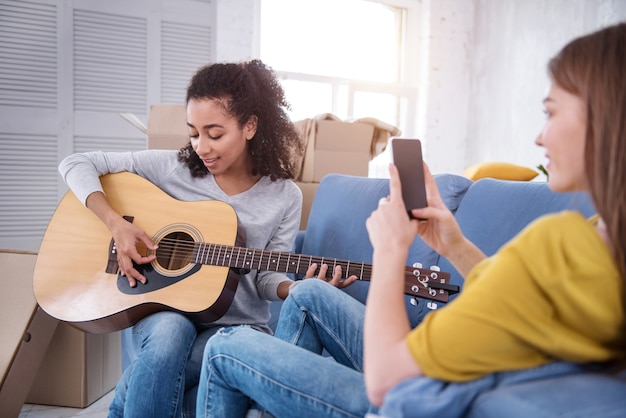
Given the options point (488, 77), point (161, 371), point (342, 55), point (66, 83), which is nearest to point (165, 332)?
point (161, 371)

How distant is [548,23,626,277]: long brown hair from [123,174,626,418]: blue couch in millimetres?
124

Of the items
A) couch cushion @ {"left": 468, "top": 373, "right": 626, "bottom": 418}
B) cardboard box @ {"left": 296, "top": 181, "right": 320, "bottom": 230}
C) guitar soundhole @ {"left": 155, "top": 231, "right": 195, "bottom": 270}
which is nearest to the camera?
couch cushion @ {"left": 468, "top": 373, "right": 626, "bottom": 418}

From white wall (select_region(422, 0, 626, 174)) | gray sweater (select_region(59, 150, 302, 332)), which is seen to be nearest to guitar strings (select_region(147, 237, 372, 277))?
gray sweater (select_region(59, 150, 302, 332))

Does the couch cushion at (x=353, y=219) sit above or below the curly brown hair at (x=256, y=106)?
below

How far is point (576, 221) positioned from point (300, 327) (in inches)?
27.3

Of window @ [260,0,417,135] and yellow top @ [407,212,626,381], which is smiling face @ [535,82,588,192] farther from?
window @ [260,0,417,135]

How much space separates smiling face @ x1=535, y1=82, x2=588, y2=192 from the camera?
1.96 feet

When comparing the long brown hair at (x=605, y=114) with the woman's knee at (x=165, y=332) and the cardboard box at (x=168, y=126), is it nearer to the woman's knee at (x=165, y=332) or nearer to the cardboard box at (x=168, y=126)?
the woman's knee at (x=165, y=332)

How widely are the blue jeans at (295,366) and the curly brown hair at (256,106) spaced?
2.17ft

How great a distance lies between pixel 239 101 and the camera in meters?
1.57

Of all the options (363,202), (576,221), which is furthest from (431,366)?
(363,202)

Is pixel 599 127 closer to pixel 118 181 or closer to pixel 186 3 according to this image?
pixel 118 181

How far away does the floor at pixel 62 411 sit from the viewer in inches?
68.0

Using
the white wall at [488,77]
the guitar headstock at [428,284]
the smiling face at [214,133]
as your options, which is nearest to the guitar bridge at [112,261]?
the smiling face at [214,133]
